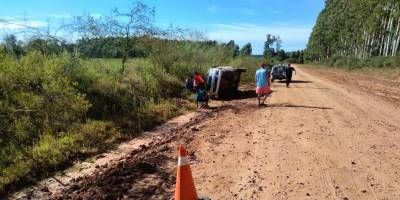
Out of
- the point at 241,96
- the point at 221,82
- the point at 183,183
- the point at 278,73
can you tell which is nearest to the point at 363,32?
the point at 278,73

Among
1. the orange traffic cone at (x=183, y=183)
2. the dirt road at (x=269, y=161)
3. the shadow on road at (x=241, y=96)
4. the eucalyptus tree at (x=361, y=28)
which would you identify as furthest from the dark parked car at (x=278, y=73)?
the orange traffic cone at (x=183, y=183)

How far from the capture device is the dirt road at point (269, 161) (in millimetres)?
7977

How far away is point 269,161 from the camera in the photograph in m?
9.76

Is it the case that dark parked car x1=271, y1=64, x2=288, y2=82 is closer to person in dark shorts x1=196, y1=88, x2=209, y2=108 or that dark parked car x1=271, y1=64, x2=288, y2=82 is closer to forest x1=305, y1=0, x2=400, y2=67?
forest x1=305, y1=0, x2=400, y2=67

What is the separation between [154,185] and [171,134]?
5.15 m

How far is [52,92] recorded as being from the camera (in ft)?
39.5

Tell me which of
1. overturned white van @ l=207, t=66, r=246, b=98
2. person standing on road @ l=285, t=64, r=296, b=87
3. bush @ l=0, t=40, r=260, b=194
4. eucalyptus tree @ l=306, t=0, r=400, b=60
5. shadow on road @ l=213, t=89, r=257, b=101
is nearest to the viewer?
bush @ l=0, t=40, r=260, b=194

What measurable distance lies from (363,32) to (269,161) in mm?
66675

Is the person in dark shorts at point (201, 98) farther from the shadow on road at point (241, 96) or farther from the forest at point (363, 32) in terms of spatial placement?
the forest at point (363, 32)

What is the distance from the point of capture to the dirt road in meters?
7.98

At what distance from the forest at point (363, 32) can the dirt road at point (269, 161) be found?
34713mm

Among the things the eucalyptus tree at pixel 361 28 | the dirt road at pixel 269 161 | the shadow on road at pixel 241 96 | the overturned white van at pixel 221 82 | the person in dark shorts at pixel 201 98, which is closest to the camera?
the dirt road at pixel 269 161

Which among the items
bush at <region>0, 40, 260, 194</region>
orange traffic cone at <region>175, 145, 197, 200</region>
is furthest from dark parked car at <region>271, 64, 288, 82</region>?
orange traffic cone at <region>175, 145, 197, 200</region>

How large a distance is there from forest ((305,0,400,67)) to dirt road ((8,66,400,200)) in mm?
34713
